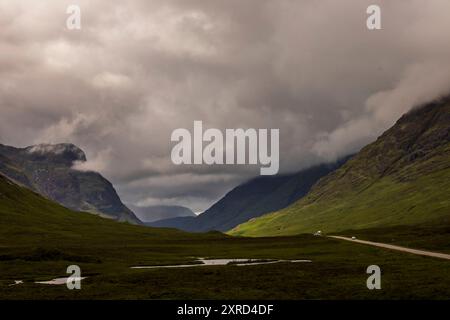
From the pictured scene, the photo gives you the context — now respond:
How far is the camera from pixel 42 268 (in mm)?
97562

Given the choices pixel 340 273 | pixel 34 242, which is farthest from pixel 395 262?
pixel 34 242

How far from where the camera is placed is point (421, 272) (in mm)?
75250

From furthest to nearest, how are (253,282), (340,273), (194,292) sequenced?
(340,273), (253,282), (194,292)
